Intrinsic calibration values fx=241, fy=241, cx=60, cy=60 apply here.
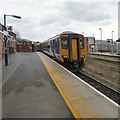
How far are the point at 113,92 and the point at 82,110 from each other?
360 inches

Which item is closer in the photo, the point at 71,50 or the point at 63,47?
the point at 63,47

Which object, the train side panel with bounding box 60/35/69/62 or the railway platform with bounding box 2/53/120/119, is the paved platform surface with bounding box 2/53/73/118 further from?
the train side panel with bounding box 60/35/69/62

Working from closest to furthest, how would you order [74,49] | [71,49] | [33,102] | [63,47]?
1. [33,102]
2. [63,47]
3. [71,49]
4. [74,49]

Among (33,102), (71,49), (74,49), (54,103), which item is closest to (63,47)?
(71,49)

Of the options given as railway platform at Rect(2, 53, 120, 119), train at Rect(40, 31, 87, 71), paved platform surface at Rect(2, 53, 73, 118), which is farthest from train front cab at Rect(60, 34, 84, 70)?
railway platform at Rect(2, 53, 120, 119)

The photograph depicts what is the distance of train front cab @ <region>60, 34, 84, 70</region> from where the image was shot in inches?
843

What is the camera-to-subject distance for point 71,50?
21.6 m

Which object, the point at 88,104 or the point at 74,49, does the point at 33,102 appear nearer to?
the point at 88,104

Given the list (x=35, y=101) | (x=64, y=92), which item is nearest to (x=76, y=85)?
(x=64, y=92)

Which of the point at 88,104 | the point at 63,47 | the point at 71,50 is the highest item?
the point at 63,47

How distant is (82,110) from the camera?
7.04 meters

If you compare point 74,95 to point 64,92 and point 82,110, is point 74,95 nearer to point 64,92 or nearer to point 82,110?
point 64,92

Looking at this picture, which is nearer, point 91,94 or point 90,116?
point 90,116

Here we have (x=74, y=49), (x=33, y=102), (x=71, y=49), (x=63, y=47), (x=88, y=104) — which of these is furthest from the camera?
(x=74, y=49)
